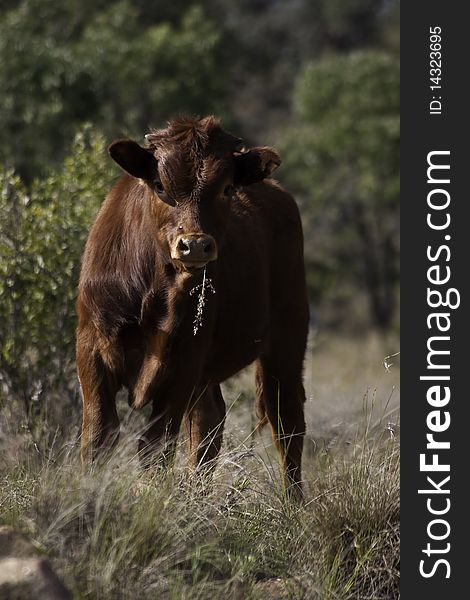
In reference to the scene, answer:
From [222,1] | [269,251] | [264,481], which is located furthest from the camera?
[222,1]

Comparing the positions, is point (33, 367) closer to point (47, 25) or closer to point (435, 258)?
point (435, 258)

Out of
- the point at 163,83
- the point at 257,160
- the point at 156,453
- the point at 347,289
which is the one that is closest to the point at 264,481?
the point at 156,453

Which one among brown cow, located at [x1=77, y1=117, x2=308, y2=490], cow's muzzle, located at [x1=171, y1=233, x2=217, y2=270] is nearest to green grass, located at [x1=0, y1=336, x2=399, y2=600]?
brown cow, located at [x1=77, y1=117, x2=308, y2=490]

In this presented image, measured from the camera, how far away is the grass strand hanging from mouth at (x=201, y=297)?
23.3 ft

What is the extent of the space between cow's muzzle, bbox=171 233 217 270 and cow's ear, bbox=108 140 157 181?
68cm

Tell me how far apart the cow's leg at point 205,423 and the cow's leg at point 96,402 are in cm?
66

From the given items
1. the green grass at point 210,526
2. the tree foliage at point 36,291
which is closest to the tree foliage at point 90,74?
the tree foliage at point 36,291

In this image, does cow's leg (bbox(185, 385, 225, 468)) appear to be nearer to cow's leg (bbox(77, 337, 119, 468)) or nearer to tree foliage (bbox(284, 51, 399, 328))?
cow's leg (bbox(77, 337, 119, 468))

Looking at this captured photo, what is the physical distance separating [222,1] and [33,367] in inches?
1276

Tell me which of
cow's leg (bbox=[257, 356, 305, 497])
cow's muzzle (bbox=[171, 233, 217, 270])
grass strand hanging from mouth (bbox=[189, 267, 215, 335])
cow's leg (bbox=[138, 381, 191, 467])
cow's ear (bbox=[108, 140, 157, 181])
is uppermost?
cow's ear (bbox=[108, 140, 157, 181])

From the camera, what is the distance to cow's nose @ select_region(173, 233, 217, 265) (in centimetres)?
654

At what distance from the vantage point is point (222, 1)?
39969 mm

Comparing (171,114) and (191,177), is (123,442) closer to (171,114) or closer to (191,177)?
(191,177)

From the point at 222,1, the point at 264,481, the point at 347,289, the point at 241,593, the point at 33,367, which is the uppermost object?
the point at 222,1
